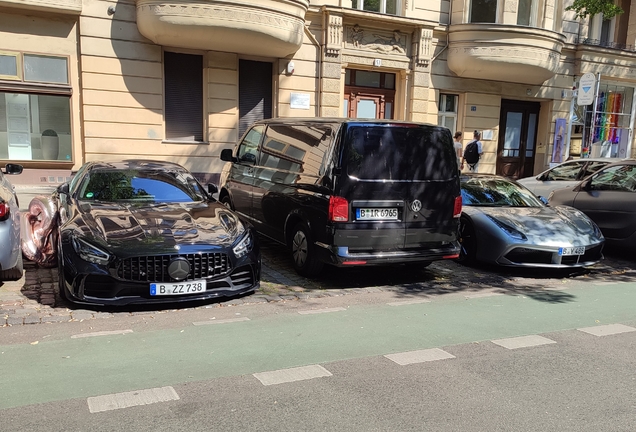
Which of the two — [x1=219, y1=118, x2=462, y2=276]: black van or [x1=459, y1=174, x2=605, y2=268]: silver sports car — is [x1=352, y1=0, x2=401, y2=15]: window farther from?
[x1=219, y1=118, x2=462, y2=276]: black van

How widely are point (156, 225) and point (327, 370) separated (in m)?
2.75

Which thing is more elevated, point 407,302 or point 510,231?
point 510,231

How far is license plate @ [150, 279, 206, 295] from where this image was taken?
545cm

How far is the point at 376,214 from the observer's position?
665cm

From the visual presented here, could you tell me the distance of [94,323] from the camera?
521 cm

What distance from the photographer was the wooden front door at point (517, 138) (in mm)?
19312

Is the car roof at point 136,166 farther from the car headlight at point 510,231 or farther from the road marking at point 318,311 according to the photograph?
the car headlight at point 510,231

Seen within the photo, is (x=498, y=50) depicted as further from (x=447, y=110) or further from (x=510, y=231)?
(x=510, y=231)

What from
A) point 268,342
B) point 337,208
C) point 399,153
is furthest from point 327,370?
point 399,153

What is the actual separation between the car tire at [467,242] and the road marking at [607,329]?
2.71 m

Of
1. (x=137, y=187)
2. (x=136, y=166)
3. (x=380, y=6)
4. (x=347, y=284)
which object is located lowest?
(x=347, y=284)

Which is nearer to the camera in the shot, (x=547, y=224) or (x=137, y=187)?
(x=137, y=187)

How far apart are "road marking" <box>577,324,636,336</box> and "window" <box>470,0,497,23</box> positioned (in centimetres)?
1411

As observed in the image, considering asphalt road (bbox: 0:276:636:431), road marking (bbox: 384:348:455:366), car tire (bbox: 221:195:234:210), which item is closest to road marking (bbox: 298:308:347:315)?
asphalt road (bbox: 0:276:636:431)
